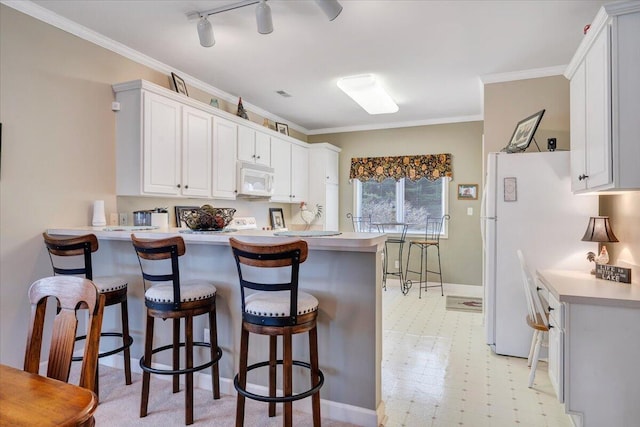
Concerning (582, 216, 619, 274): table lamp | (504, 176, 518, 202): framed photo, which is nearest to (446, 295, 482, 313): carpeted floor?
(504, 176, 518, 202): framed photo

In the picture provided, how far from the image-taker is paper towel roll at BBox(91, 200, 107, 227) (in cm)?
291

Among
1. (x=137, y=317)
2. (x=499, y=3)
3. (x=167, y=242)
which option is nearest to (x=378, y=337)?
(x=167, y=242)

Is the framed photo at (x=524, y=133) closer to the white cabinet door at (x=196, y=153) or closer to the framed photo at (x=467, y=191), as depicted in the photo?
the framed photo at (x=467, y=191)

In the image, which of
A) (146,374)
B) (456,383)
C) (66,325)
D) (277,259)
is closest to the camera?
(66,325)

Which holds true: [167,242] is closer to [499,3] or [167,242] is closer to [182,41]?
[182,41]

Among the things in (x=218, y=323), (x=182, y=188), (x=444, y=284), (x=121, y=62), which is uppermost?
(x=121, y=62)

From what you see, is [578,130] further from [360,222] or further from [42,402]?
[360,222]

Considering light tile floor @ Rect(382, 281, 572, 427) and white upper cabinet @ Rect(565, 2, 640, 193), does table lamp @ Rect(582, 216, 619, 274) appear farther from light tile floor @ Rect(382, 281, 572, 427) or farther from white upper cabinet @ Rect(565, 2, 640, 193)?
light tile floor @ Rect(382, 281, 572, 427)

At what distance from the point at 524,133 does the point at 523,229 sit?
0.89 m

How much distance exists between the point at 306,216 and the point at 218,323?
3.39 m

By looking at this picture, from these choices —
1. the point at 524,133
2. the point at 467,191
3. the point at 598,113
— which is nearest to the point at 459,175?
the point at 467,191

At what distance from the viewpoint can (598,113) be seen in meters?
2.03

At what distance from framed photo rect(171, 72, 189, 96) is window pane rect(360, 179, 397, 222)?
11.3ft

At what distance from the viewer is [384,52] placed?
3.23 m
